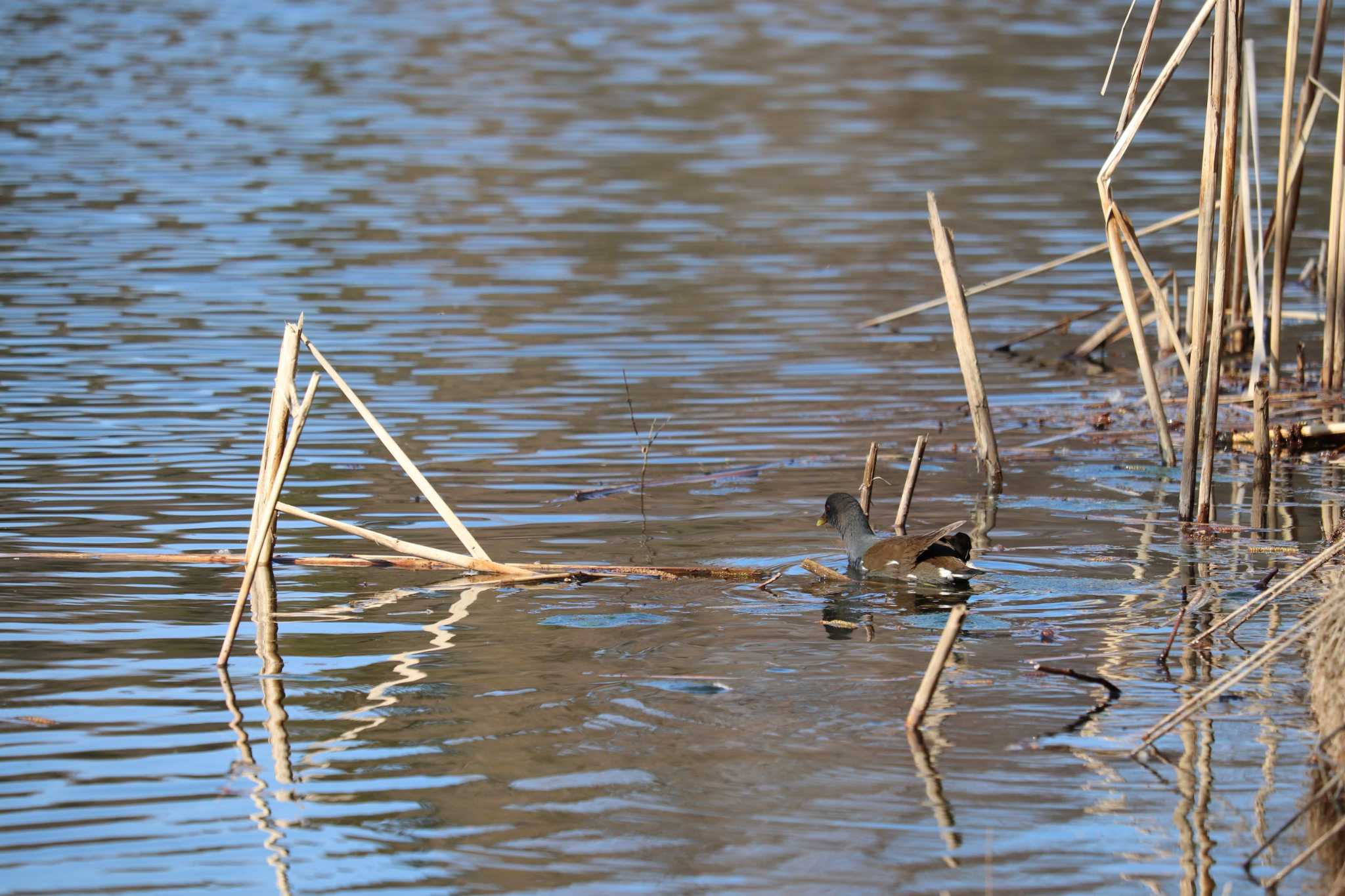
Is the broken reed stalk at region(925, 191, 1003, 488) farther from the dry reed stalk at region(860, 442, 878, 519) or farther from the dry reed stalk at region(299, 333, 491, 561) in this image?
the dry reed stalk at region(299, 333, 491, 561)

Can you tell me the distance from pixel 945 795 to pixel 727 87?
87.8 feet

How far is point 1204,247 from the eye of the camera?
8.83 meters

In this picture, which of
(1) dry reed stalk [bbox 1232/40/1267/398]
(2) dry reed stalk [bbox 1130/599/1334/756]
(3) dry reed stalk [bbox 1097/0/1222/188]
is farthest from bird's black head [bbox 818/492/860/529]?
(1) dry reed stalk [bbox 1232/40/1267/398]

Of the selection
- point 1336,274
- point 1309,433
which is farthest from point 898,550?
point 1336,274

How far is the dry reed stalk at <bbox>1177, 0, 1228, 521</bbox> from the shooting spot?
28.5 feet

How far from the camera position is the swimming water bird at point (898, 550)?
26.0 ft

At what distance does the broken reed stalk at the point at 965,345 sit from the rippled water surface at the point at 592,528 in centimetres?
30

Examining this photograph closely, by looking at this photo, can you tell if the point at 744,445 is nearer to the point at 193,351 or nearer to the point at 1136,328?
the point at 1136,328

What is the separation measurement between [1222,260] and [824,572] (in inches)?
102

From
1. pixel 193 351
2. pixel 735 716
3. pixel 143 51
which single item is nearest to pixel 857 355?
pixel 193 351

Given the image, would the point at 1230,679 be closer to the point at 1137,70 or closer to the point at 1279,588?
the point at 1279,588

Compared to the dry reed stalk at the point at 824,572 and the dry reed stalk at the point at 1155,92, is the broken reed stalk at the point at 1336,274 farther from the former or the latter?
the dry reed stalk at the point at 824,572

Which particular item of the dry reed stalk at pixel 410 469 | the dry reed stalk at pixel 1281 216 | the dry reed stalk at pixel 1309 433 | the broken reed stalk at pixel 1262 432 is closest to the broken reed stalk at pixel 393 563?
the dry reed stalk at pixel 410 469

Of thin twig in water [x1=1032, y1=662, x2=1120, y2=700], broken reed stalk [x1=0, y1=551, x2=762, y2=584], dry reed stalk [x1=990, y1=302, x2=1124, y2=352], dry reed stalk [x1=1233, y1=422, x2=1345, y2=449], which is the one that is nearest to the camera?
thin twig in water [x1=1032, y1=662, x2=1120, y2=700]
